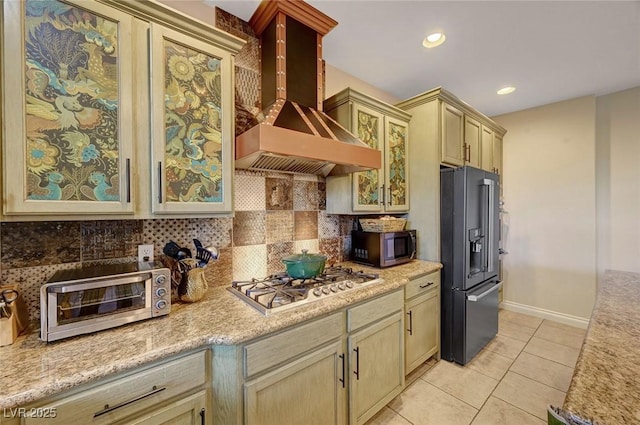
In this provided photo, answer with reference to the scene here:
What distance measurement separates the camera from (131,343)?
975 millimetres

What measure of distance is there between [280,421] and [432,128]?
8.08ft

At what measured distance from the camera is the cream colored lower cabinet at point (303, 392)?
44.8 inches

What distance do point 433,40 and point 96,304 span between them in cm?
273

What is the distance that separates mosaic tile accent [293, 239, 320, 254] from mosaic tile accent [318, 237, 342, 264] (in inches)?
1.7

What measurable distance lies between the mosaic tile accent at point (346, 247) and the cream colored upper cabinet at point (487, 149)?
1888 millimetres

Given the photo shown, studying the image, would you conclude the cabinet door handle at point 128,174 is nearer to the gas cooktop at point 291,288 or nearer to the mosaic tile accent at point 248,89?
the gas cooktop at point 291,288

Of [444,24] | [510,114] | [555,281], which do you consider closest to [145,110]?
[444,24]

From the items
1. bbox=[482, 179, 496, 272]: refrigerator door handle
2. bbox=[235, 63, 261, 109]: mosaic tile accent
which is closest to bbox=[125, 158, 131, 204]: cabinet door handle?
bbox=[235, 63, 261, 109]: mosaic tile accent

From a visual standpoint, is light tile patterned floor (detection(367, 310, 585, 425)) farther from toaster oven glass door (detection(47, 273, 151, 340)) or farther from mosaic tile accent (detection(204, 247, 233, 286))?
toaster oven glass door (detection(47, 273, 151, 340))

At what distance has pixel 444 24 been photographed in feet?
6.09

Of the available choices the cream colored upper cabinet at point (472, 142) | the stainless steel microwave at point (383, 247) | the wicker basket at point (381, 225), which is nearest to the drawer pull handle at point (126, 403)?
the stainless steel microwave at point (383, 247)

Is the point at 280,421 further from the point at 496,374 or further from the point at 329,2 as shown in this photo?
the point at 329,2

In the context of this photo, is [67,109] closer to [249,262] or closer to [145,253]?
[145,253]

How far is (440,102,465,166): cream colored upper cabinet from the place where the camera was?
2.39 metres
